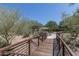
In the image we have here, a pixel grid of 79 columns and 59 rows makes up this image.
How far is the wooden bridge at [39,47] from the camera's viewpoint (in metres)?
2.29

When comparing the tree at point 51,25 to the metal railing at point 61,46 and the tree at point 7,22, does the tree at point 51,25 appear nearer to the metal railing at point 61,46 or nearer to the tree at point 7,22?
the metal railing at point 61,46

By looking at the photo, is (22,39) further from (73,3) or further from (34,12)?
(73,3)

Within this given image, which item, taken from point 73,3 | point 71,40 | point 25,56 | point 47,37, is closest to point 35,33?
point 47,37

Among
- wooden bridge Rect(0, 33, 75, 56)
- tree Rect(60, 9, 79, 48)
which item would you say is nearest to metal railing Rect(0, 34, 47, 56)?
wooden bridge Rect(0, 33, 75, 56)

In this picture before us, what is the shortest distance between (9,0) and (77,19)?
40.3 inches

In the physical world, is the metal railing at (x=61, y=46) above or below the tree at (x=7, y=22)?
below

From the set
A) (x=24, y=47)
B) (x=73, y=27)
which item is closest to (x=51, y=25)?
(x=73, y=27)

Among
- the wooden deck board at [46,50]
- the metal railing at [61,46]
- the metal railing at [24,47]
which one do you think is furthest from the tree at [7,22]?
the metal railing at [61,46]

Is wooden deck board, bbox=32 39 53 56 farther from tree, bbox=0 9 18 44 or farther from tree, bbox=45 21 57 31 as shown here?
tree, bbox=0 9 18 44

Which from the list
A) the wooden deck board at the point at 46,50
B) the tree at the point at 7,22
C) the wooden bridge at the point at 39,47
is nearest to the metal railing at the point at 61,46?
the wooden bridge at the point at 39,47

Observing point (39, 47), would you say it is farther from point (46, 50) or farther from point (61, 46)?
point (61, 46)

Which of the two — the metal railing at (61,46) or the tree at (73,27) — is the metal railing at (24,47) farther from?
the tree at (73,27)

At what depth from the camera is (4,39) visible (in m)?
2.28

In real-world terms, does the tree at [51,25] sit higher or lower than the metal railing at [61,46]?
higher
